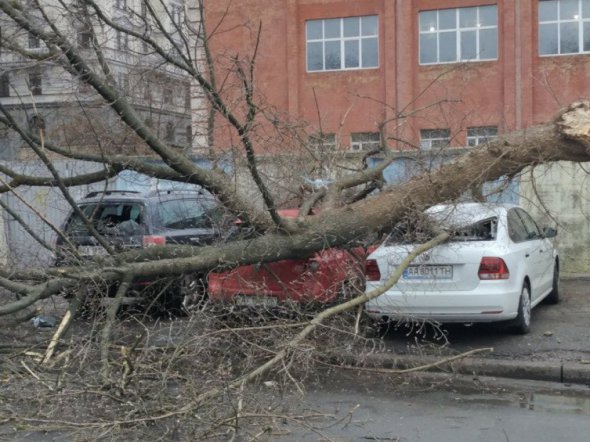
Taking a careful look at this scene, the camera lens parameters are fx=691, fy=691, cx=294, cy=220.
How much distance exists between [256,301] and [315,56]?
22.7m

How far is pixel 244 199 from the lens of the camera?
668 cm

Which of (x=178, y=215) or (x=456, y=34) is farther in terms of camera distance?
(x=456, y=34)

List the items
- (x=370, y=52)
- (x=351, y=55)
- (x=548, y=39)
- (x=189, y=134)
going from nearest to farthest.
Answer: (x=189, y=134) → (x=548, y=39) → (x=370, y=52) → (x=351, y=55)

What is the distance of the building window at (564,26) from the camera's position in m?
25.3

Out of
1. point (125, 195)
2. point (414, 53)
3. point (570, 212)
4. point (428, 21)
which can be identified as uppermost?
point (428, 21)

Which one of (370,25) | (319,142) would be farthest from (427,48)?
(319,142)

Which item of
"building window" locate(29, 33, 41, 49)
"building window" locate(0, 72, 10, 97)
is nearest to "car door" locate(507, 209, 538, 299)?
"building window" locate(29, 33, 41, 49)

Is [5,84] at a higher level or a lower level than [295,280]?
higher

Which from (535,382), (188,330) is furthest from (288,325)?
(535,382)

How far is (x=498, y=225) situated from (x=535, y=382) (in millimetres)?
1843

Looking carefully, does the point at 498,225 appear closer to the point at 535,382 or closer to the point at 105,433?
the point at 535,382

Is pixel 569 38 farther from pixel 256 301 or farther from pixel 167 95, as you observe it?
pixel 256 301

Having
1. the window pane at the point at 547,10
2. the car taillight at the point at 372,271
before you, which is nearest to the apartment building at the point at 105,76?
the car taillight at the point at 372,271

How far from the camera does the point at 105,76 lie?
5664 mm
